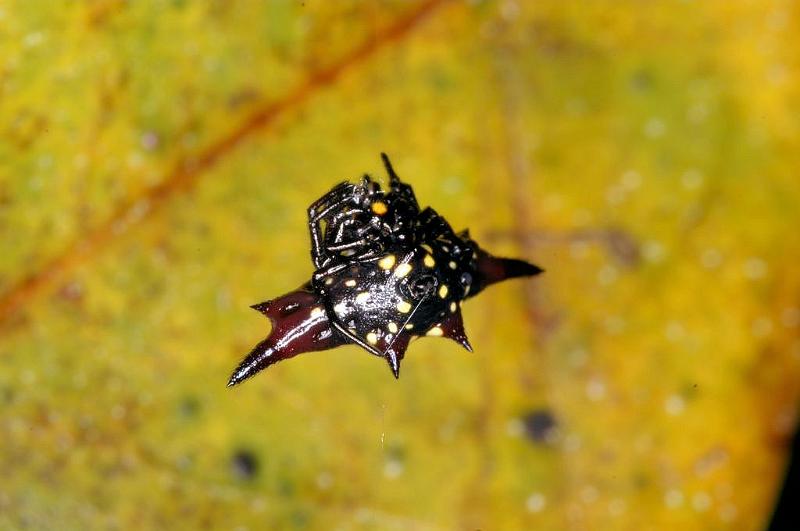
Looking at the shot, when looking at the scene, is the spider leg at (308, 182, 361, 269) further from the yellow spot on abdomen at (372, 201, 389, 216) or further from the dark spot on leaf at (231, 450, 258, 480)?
the dark spot on leaf at (231, 450, 258, 480)

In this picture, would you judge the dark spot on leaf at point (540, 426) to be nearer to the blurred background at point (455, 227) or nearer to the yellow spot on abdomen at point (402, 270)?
the blurred background at point (455, 227)

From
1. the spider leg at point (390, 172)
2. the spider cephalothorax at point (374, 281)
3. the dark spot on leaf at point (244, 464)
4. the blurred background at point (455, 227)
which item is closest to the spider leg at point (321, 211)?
the spider cephalothorax at point (374, 281)

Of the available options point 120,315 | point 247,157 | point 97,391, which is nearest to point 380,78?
point 247,157

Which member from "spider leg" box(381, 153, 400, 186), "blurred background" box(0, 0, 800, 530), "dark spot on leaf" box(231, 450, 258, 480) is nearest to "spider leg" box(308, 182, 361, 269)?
"spider leg" box(381, 153, 400, 186)

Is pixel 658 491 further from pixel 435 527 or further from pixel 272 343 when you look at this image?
pixel 272 343

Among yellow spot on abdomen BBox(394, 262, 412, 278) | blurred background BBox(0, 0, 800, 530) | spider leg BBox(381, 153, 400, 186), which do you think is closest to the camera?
yellow spot on abdomen BBox(394, 262, 412, 278)

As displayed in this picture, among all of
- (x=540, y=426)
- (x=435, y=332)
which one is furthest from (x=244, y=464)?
(x=540, y=426)

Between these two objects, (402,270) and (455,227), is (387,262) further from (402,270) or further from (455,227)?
(455,227)

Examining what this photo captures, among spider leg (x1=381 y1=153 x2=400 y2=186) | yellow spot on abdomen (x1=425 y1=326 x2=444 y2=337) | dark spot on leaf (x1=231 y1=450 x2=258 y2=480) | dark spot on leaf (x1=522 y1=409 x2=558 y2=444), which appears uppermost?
spider leg (x1=381 y1=153 x2=400 y2=186)
